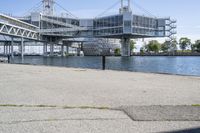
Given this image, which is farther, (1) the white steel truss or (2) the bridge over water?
(2) the bridge over water

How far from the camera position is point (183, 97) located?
11.2 metres

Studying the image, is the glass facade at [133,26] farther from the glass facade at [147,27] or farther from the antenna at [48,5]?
the antenna at [48,5]

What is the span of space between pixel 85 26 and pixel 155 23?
3739cm

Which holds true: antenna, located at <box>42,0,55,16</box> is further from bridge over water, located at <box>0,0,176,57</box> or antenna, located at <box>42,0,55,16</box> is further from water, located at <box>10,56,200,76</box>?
water, located at <box>10,56,200,76</box>

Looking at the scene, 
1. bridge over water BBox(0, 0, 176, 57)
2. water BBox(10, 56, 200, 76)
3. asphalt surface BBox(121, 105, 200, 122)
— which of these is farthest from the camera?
bridge over water BBox(0, 0, 176, 57)

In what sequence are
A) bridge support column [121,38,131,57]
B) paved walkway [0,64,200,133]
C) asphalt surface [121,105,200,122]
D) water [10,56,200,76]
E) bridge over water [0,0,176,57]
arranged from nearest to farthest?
paved walkway [0,64,200,133], asphalt surface [121,105,200,122], water [10,56,200,76], bridge over water [0,0,176,57], bridge support column [121,38,131,57]

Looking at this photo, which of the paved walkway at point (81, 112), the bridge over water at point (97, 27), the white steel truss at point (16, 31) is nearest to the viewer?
the paved walkway at point (81, 112)

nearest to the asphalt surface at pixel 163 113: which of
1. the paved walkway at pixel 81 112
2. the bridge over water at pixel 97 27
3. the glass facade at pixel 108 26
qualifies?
the paved walkway at pixel 81 112

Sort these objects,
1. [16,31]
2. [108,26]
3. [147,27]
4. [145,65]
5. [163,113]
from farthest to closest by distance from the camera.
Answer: [147,27]
[108,26]
[16,31]
[145,65]
[163,113]

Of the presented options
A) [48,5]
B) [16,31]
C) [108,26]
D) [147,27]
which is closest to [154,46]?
[147,27]

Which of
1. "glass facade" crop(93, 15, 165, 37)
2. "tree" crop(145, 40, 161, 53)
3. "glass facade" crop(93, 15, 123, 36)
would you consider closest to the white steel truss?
"glass facade" crop(93, 15, 123, 36)

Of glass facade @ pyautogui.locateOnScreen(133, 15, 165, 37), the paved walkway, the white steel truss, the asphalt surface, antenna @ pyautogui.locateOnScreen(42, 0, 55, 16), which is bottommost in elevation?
the paved walkway

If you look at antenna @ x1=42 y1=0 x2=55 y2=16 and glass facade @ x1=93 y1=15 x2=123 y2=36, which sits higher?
antenna @ x1=42 y1=0 x2=55 y2=16

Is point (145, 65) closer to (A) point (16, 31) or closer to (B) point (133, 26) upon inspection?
(A) point (16, 31)
